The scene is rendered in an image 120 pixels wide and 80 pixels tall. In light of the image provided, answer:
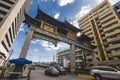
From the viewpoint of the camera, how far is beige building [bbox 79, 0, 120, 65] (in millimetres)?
35531

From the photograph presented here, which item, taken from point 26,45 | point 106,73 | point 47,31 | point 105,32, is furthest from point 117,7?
point 26,45

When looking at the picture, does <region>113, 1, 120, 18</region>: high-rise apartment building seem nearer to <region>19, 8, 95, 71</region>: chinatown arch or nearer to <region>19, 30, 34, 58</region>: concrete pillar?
<region>19, 8, 95, 71</region>: chinatown arch

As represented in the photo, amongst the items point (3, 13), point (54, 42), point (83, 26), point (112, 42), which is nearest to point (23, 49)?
point (54, 42)

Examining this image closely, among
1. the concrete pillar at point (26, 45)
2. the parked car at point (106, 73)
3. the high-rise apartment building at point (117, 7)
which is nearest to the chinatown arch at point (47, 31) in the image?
the concrete pillar at point (26, 45)

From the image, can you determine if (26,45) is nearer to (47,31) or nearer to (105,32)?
(47,31)

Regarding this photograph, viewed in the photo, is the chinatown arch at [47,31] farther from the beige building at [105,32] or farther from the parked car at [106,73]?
the beige building at [105,32]

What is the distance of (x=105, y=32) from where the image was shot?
136 feet

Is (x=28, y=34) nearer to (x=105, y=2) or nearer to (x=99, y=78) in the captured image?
(x=99, y=78)

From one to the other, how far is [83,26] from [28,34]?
158 ft

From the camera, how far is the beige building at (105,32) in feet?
117

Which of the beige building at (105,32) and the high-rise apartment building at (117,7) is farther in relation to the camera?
the high-rise apartment building at (117,7)

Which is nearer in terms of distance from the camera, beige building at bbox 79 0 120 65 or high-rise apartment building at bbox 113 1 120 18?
beige building at bbox 79 0 120 65

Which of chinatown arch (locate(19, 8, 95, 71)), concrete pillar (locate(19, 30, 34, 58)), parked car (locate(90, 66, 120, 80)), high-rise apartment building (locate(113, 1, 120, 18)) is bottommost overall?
parked car (locate(90, 66, 120, 80))

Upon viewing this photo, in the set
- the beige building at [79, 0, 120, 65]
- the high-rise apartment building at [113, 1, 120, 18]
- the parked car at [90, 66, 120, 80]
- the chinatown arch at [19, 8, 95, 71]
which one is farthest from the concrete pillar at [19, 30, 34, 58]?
the high-rise apartment building at [113, 1, 120, 18]
